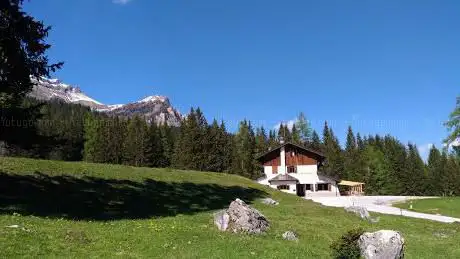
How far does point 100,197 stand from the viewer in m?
36.9

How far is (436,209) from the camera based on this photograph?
60.5 meters

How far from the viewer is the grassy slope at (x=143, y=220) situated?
20.5 metres

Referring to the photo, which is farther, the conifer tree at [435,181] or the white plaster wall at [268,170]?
the conifer tree at [435,181]

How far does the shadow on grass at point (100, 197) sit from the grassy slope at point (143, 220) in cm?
7

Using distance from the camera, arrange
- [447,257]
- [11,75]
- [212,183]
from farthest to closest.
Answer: [212,183] < [11,75] < [447,257]

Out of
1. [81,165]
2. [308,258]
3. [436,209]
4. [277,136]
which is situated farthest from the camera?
[277,136]

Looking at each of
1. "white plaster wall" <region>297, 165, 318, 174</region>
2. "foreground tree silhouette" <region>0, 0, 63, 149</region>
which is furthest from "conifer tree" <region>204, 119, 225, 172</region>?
"foreground tree silhouette" <region>0, 0, 63, 149</region>

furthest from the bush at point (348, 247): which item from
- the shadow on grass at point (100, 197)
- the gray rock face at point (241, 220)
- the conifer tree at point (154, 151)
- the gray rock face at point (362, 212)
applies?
the conifer tree at point (154, 151)

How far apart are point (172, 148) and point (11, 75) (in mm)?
125522

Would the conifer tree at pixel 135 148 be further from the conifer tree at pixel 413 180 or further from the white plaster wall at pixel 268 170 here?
the conifer tree at pixel 413 180

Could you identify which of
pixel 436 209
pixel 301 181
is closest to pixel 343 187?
pixel 301 181

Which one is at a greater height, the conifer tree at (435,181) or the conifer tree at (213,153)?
the conifer tree at (213,153)

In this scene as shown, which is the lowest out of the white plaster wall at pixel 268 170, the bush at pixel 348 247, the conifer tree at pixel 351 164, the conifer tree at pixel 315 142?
the bush at pixel 348 247

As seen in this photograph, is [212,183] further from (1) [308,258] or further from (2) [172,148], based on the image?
(2) [172,148]
